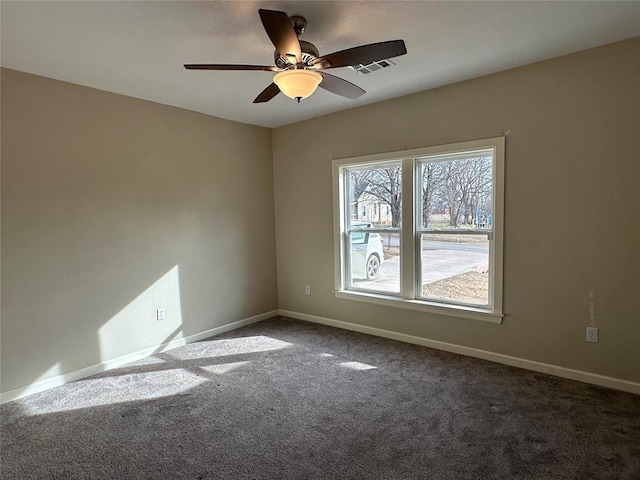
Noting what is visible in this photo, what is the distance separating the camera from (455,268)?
3604 millimetres

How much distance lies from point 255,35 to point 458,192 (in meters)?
2.29

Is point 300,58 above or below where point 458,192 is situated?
→ above

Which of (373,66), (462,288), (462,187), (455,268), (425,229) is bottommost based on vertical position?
(462,288)

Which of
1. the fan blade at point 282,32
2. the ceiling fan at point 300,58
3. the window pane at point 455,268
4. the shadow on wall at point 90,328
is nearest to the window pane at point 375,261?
the window pane at point 455,268

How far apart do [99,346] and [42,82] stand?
2.29 meters

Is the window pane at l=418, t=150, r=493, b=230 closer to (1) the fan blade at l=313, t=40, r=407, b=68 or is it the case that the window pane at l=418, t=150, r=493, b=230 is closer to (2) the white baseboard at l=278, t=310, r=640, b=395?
(2) the white baseboard at l=278, t=310, r=640, b=395

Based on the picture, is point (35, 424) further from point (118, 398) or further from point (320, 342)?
point (320, 342)

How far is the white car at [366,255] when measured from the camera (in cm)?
421

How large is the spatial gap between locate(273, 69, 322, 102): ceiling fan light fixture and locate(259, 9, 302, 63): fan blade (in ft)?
0.23

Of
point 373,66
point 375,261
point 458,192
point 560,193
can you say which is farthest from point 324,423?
point 373,66

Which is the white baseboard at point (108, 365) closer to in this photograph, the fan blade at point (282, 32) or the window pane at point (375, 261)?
the window pane at point (375, 261)

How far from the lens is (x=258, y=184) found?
15.6ft

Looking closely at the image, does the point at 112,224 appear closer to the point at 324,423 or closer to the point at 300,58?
the point at 300,58

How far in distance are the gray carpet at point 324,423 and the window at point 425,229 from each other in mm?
669
